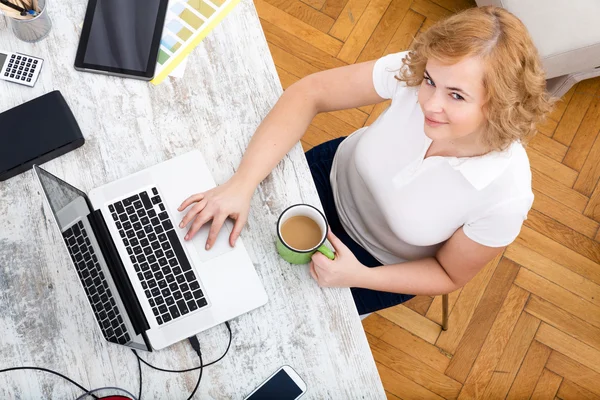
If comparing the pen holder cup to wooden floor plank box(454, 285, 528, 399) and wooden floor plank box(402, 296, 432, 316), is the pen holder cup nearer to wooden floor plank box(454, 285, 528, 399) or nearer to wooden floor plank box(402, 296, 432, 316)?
wooden floor plank box(402, 296, 432, 316)

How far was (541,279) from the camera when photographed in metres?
1.81

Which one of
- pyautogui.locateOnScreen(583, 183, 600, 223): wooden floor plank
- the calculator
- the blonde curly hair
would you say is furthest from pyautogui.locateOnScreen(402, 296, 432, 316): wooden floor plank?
the calculator

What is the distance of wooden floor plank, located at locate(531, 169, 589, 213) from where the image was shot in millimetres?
1877

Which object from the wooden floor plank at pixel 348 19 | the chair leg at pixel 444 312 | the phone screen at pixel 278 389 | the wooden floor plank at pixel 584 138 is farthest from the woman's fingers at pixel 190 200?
the wooden floor plank at pixel 584 138

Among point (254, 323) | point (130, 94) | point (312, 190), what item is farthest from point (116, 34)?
point (254, 323)

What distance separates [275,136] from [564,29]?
1102 millimetres

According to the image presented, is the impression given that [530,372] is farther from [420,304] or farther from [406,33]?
[406,33]

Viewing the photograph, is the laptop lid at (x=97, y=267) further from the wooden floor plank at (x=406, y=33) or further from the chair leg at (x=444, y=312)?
the wooden floor plank at (x=406, y=33)

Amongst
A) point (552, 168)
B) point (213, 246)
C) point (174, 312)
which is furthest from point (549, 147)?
point (174, 312)

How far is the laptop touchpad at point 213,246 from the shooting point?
38.0 inches

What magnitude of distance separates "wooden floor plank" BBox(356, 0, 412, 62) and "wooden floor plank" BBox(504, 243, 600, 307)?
2.84ft

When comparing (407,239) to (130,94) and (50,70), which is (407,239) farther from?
(50,70)

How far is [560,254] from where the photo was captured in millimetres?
1834

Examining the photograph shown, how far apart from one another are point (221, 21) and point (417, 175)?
20.3 inches
